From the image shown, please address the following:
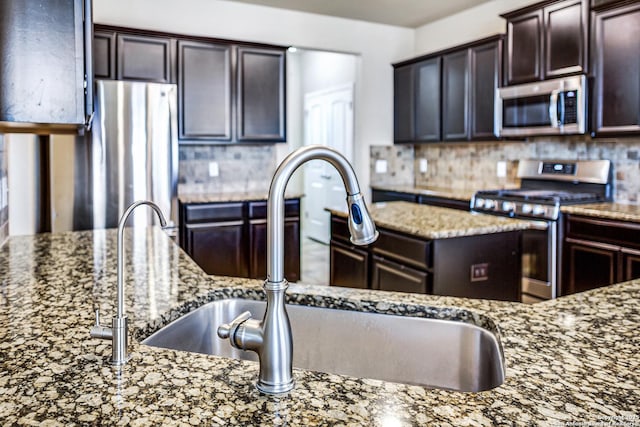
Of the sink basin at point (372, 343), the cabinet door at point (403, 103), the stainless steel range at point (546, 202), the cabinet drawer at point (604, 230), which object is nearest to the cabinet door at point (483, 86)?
the stainless steel range at point (546, 202)

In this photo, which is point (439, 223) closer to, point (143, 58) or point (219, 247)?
point (219, 247)

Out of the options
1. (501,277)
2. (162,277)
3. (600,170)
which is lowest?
(501,277)

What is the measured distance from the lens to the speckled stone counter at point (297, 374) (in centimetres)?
75

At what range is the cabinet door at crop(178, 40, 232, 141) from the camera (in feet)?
14.4

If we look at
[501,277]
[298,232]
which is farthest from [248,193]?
[501,277]

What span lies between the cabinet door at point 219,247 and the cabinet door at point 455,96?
217cm

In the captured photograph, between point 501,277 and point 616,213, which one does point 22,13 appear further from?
point 616,213

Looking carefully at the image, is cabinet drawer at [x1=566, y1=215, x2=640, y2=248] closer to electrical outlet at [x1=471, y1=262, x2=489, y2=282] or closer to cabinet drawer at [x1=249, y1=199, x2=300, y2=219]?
electrical outlet at [x1=471, y1=262, x2=489, y2=282]

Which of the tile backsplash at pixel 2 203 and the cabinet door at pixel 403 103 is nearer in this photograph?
→ the tile backsplash at pixel 2 203

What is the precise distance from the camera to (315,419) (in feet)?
2.42

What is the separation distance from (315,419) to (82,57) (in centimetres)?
90

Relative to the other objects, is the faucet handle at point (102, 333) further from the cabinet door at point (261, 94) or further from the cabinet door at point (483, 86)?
the cabinet door at point (483, 86)

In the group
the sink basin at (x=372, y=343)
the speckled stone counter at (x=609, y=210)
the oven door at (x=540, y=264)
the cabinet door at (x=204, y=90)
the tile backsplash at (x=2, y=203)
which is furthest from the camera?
the cabinet door at (x=204, y=90)

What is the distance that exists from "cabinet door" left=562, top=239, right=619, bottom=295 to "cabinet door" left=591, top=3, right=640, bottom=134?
80cm
